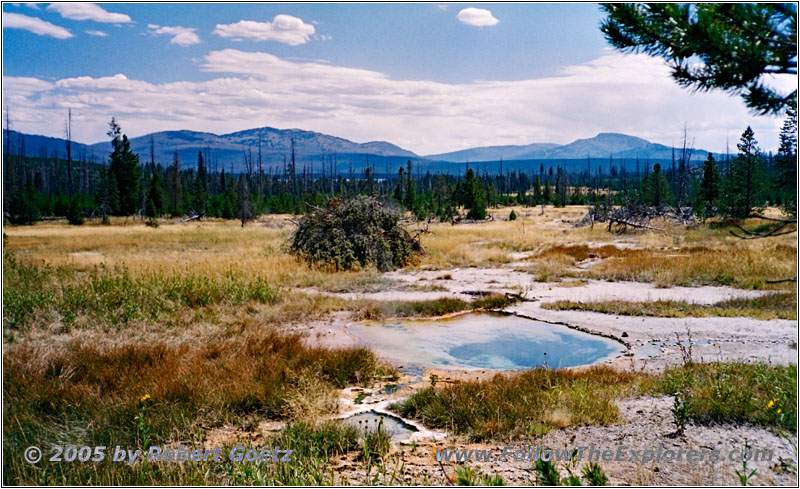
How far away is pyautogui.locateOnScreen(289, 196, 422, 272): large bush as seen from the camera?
1958cm

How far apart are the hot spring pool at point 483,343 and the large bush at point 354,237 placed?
8013 mm

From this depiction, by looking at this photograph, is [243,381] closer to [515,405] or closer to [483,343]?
[515,405]

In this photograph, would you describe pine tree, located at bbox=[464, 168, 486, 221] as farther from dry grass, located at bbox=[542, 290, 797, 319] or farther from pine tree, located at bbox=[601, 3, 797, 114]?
pine tree, located at bbox=[601, 3, 797, 114]

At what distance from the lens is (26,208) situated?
45.7 meters

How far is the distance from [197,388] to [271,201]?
64.2 m

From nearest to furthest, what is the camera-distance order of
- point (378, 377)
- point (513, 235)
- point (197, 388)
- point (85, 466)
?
1. point (85, 466)
2. point (197, 388)
3. point (378, 377)
4. point (513, 235)

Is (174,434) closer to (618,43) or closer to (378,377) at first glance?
(378,377)

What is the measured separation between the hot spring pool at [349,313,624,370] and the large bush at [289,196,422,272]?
26.3 ft

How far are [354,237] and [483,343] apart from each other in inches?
424

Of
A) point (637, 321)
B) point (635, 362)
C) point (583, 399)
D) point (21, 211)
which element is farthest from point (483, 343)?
point (21, 211)

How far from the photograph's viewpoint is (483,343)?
9977 millimetres

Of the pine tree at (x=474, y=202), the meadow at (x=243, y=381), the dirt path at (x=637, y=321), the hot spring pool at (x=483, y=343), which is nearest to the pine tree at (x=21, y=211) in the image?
the meadow at (x=243, y=381)

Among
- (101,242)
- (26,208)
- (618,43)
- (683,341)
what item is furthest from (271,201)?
(618,43)

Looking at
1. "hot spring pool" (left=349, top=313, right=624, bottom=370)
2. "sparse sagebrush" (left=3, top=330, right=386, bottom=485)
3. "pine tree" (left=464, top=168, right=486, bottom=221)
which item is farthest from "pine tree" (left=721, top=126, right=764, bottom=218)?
"sparse sagebrush" (left=3, top=330, right=386, bottom=485)
